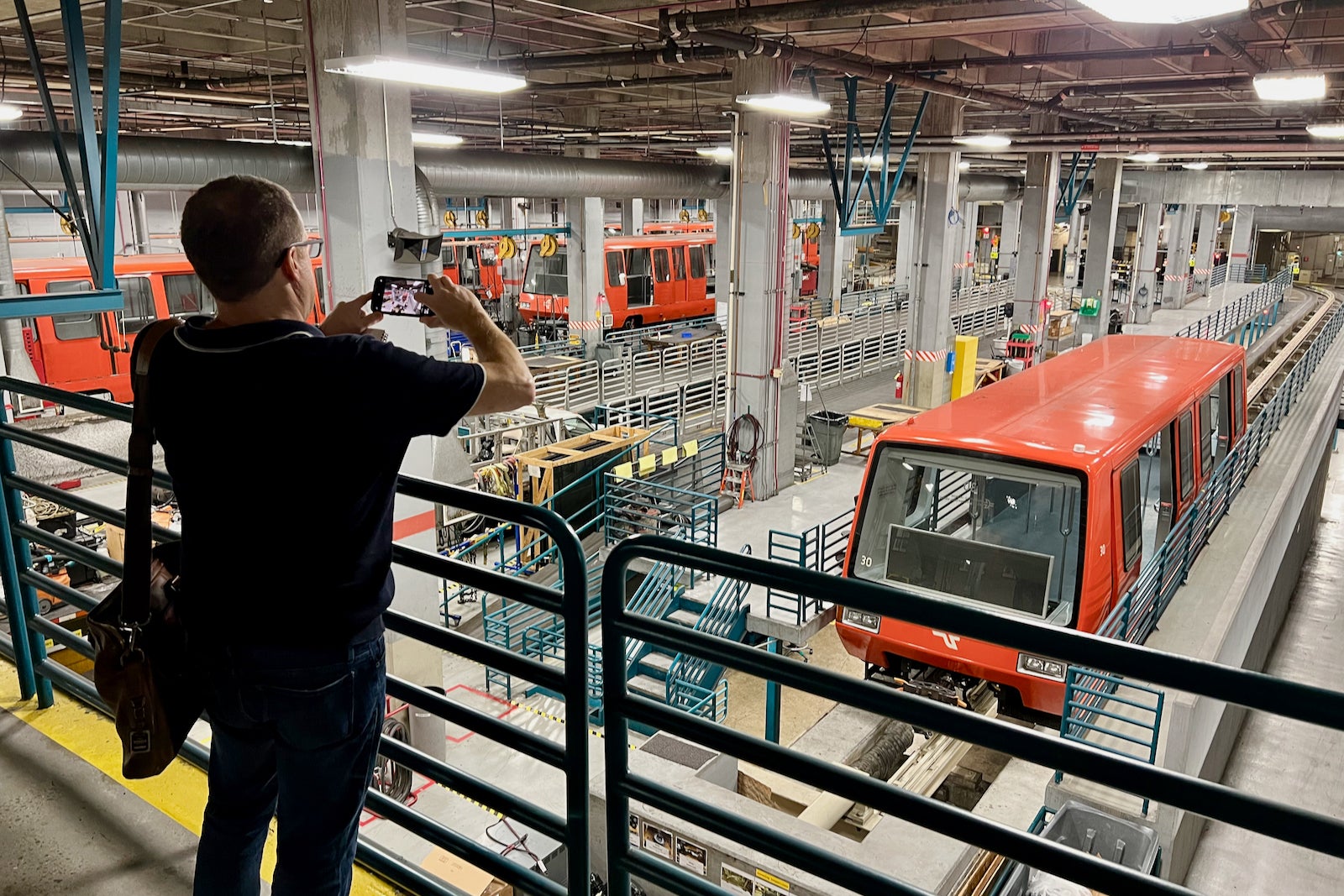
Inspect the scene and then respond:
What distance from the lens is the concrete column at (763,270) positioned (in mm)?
12555

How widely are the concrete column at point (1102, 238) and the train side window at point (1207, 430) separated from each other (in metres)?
17.8

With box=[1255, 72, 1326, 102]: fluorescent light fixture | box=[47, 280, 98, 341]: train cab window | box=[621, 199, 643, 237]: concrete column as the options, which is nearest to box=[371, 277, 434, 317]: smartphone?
box=[1255, 72, 1326, 102]: fluorescent light fixture

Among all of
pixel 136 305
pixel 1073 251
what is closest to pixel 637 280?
pixel 136 305

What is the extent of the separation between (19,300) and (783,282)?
10.6m

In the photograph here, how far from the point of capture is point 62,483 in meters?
10.1

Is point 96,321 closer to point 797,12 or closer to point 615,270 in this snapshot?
point 615,270

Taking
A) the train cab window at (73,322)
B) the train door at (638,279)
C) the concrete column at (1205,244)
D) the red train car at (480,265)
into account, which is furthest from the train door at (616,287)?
the concrete column at (1205,244)

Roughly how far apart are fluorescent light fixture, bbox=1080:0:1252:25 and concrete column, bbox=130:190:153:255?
27134 mm

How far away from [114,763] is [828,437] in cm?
1288

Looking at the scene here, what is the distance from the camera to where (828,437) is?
1542 cm

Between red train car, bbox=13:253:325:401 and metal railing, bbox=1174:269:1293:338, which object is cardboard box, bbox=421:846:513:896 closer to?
red train car, bbox=13:253:325:401

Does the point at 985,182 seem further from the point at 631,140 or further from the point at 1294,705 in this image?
the point at 1294,705

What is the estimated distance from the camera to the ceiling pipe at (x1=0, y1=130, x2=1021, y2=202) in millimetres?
10180

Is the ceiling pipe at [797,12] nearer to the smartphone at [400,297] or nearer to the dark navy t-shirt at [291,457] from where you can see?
the smartphone at [400,297]
